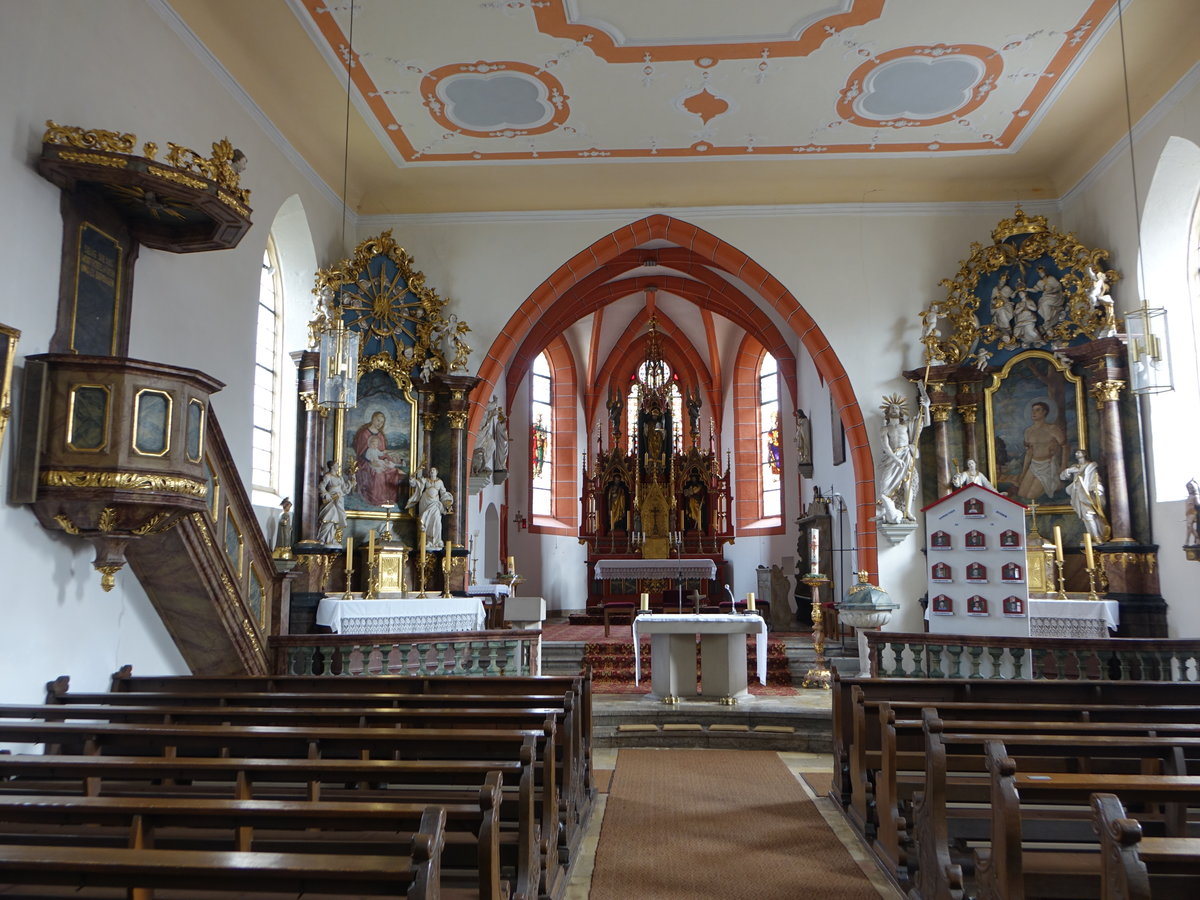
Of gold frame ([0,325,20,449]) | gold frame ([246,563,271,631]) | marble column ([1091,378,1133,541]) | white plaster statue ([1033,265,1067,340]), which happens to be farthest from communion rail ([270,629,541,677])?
white plaster statue ([1033,265,1067,340])

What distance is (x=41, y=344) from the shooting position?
6250 mm

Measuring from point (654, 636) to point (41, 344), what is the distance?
6.23 m

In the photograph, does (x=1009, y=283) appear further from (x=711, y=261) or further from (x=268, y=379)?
(x=268, y=379)

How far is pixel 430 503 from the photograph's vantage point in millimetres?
12078

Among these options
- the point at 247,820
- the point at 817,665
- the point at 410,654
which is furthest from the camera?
the point at 817,665

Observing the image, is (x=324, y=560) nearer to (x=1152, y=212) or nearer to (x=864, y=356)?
(x=864, y=356)

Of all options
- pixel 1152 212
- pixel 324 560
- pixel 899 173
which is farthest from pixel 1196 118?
pixel 324 560

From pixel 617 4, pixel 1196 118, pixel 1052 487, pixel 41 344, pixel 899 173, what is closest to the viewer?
pixel 41 344

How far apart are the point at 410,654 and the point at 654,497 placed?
11.8 meters

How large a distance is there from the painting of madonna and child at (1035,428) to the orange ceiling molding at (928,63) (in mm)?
3259

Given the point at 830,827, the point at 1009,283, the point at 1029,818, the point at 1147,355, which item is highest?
the point at 1009,283

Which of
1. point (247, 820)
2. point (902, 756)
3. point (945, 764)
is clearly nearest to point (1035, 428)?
point (902, 756)

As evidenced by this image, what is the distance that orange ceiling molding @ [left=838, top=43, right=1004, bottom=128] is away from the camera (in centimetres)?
973

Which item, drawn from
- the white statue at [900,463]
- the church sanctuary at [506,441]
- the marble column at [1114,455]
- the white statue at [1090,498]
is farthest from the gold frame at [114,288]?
the marble column at [1114,455]
